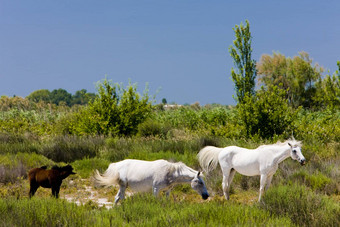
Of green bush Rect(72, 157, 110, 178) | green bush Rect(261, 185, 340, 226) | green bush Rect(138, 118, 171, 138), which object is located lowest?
green bush Rect(261, 185, 340, 226)

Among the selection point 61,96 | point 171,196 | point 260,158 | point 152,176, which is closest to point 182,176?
point 152,176

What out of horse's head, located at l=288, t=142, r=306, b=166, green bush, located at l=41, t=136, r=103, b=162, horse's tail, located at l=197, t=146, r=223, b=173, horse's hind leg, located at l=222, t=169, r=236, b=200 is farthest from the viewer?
green bush, located at l=41, t=136, r=103, b=162

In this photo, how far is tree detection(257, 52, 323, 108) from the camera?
52.8 m

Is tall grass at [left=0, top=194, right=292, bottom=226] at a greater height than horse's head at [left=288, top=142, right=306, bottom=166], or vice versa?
horse's head at [left=288, top=142, right=306, bottom=166]

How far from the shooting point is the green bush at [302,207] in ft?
21.4

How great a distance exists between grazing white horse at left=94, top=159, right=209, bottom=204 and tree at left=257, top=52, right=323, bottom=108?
4239 centimetres

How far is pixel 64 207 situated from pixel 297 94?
5021 centimetres

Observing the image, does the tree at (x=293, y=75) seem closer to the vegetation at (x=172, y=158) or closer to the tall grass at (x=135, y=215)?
the vegetation at (x=172, y=158)

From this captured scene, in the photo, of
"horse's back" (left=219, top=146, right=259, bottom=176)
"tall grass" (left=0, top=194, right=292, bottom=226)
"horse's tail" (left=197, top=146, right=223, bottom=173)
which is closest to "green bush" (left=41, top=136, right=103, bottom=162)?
"horse's tail" (left=197, top=146, right=223, bottom=173)

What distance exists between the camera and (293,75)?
5588 centimetres

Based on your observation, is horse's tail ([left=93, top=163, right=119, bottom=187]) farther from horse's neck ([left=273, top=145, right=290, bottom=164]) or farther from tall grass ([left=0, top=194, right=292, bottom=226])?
horse's neck ([left=273, top=145, right=290, bottom=164])

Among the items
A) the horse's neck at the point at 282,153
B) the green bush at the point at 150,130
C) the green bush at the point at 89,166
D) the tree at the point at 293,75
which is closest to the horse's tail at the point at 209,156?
the horse's neck at the point at 282,153

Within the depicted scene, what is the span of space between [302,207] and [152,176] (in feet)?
8.71

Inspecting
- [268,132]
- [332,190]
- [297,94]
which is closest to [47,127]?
[268,132]
